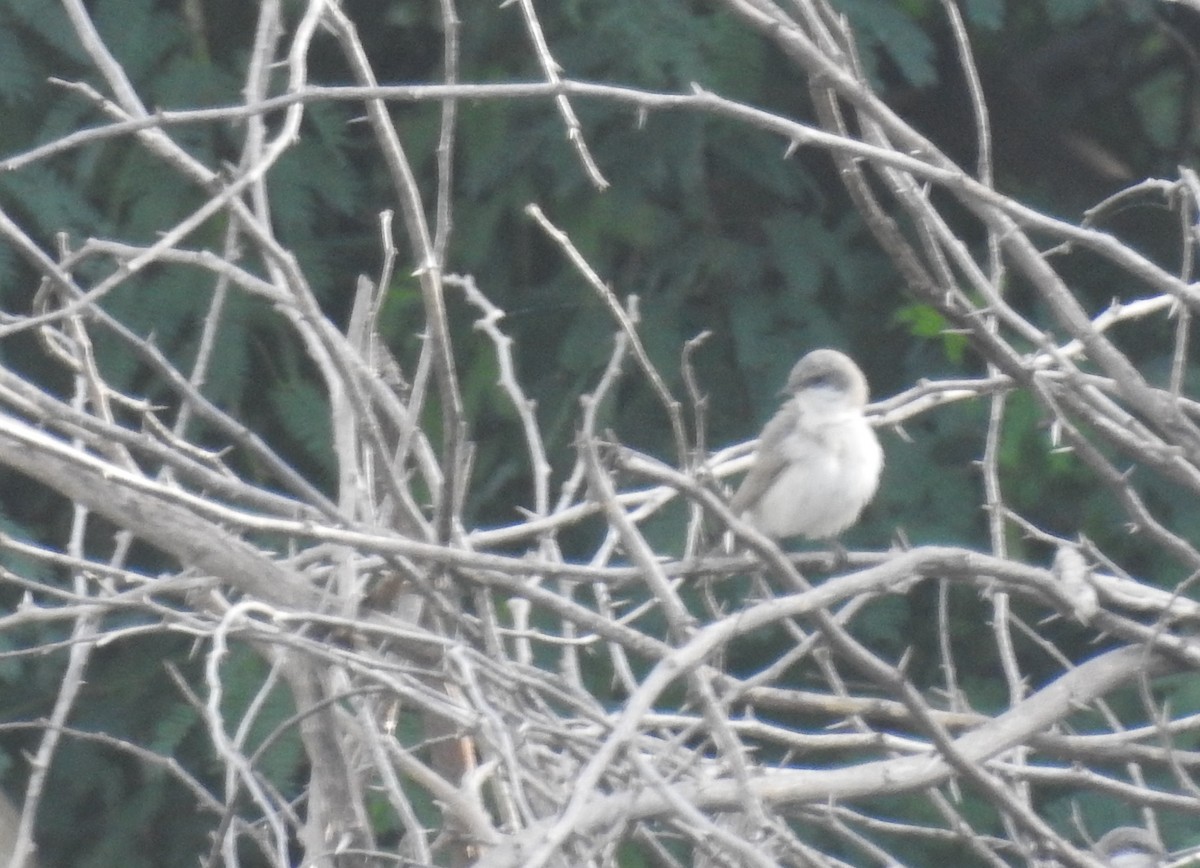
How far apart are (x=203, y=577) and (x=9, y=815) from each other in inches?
48.0

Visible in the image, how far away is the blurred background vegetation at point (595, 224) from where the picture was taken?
15.5 feet

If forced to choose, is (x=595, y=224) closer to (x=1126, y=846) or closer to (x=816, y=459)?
(x=816, y=459)

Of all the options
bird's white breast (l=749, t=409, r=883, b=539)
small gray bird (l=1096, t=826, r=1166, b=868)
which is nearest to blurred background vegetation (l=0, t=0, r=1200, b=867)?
bird's white breast (l=749, t=409, r=883, b=539)

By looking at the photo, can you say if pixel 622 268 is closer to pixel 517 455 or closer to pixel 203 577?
pixel 517 455

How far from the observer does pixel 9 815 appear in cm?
377

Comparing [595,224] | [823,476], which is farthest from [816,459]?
[595,224]

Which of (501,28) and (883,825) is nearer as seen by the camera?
(883,825)

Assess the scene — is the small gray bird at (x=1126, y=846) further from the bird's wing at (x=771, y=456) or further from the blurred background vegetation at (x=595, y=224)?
the bird's wing at (x=771, y=456)

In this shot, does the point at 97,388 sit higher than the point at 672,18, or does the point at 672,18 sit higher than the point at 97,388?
the point at 672,18

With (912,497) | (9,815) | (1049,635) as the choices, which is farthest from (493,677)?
(1049,635)

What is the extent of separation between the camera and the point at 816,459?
4.31m

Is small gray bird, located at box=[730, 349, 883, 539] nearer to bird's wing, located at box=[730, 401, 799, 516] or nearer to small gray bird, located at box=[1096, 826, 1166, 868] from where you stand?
bird's wing, located at box=[730, 401, 799, 516]

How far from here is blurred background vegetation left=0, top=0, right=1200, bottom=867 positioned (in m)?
4.73

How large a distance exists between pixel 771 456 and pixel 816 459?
5.8 inches
